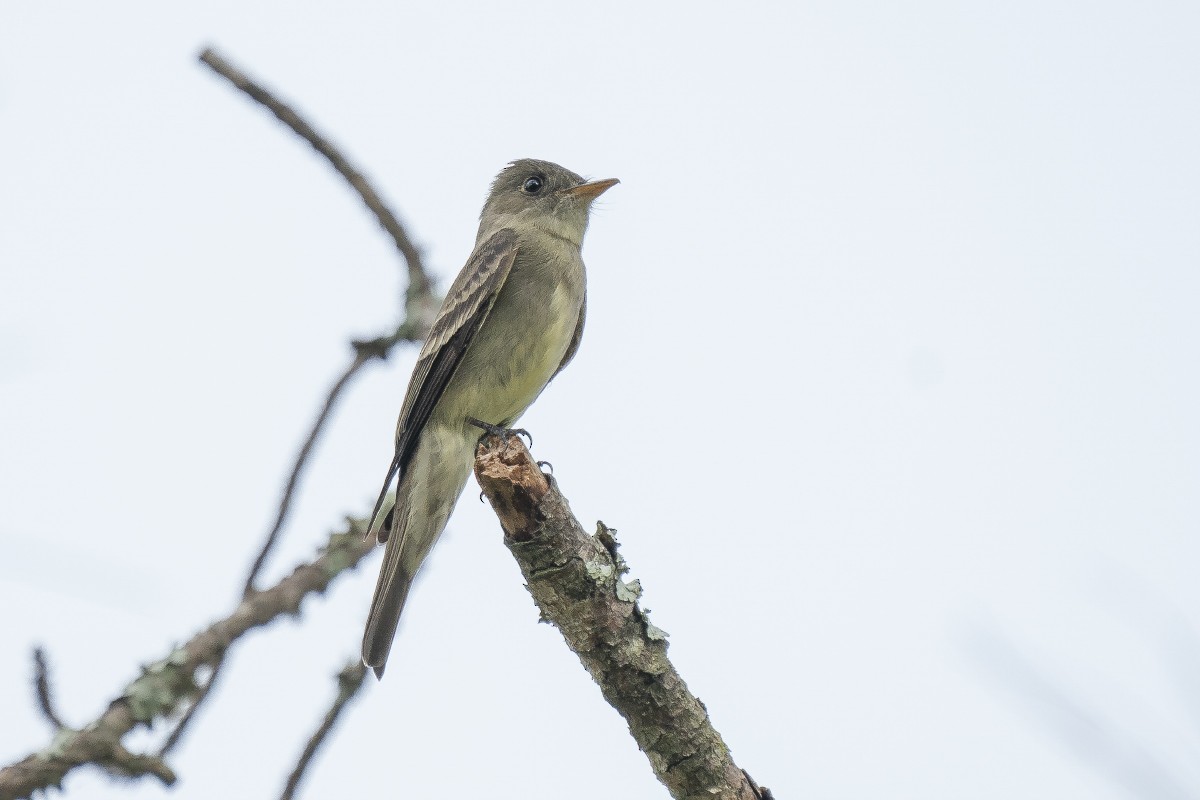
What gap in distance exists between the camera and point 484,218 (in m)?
8.80

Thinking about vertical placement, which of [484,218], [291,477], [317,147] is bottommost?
[291,477]

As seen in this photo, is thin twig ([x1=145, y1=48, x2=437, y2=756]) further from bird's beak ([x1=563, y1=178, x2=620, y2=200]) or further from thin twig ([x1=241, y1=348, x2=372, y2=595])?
bird's beak ([x1=563, y1=178, x2=620, y2=200])

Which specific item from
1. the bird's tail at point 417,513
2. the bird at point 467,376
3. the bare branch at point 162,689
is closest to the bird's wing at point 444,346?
the bird at point 467,376

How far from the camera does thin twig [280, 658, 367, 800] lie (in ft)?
15.0

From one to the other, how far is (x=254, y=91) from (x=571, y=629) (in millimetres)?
2904

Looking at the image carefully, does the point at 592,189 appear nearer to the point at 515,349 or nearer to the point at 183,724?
the point at 515,349

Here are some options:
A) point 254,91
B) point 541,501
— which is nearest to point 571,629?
point 541,501

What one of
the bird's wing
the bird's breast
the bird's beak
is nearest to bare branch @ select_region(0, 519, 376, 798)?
the bird's wing

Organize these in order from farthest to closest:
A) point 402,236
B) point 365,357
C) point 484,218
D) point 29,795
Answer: point 484,218 < point 402,236 < point 365,357 < point 29,795

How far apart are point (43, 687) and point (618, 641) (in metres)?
1.79

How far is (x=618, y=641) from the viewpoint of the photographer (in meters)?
4.59

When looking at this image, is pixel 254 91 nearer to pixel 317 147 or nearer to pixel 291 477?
pixel 317 147

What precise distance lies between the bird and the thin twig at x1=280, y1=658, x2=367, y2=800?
129 centimetres

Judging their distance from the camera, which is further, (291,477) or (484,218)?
(484,218)
